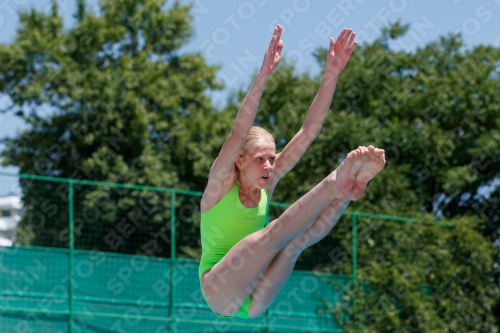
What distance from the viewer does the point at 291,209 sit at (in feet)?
12.9

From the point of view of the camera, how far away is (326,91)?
465 centimetres

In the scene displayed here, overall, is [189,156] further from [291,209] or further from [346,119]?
[291,209]

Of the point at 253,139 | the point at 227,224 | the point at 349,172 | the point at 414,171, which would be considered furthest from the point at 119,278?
the point at 414,171

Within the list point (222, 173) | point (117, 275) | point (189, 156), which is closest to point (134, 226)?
point (117, 275)

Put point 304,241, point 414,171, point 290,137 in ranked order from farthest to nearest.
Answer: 1. point 290,137
2. point 414,171
3. point 304,241

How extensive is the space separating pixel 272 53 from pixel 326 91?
602mm

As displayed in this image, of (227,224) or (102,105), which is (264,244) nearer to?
(227,224)

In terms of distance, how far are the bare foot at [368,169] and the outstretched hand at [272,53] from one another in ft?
2.45

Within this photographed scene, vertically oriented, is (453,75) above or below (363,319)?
above

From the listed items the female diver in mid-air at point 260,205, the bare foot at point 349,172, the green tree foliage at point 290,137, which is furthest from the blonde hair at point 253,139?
the green tree foliage at point 290,137

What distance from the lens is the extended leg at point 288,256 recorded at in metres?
4.10

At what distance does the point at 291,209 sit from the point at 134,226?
28.8ft

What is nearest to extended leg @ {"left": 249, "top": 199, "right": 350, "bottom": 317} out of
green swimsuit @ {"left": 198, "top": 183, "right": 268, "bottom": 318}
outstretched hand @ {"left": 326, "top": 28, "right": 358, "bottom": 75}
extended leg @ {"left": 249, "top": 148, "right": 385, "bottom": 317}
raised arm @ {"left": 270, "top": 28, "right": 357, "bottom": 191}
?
extended leg @ {"left": 249, "top": 148, "right": 385, "bottom": 317}

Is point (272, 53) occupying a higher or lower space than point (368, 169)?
higher
